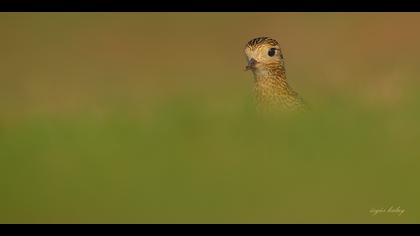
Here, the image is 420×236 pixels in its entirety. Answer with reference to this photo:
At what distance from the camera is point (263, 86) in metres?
8.98

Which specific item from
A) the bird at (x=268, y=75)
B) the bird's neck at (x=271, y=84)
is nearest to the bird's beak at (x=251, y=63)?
the bird at (x=268, y=75)

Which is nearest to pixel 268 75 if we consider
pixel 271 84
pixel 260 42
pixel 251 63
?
pixel 271 84

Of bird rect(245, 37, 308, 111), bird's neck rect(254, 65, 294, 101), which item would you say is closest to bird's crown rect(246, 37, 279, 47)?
bird rect(245, 37, 308, 111)

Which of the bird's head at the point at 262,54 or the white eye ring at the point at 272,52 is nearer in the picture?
the bird's head at the point at 262,54

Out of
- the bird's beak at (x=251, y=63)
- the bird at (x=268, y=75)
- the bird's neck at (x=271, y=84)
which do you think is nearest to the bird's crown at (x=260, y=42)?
the bird at (x=268, y=75)

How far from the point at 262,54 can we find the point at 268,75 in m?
0.28

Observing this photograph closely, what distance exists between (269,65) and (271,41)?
303 mm

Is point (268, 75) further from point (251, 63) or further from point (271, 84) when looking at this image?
point (251, 63)

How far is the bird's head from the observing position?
888 cm

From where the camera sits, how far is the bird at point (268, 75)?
879cm

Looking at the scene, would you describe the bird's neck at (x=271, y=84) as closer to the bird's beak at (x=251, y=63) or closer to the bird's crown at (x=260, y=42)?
the bird's beak at (x=251, y=63)

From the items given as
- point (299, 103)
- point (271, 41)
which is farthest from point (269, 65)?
point (299, 103)

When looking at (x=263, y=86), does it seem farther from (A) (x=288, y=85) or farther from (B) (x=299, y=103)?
(B) (x=299, y=103)

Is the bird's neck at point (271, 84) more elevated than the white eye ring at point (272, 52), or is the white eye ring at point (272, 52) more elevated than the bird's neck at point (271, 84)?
the white eye ring at point (272, 52)
